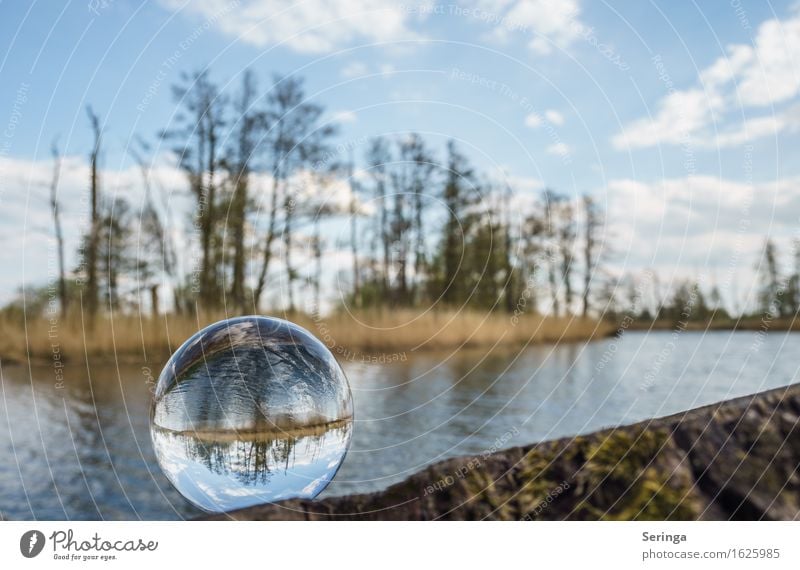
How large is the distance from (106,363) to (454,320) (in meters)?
8.43

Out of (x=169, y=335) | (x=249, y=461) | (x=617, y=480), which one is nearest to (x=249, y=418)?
(x=249, y=461)

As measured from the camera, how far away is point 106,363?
14922 mm

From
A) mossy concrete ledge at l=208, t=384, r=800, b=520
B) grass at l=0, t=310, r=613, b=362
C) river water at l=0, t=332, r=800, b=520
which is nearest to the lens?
mossy concrete ledge at l=208, t=384, r=800, b=520

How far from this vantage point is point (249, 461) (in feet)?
10.6

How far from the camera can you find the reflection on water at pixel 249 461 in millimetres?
3232

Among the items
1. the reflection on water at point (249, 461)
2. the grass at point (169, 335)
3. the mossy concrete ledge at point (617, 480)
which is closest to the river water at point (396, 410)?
the grass at point (169, 335)

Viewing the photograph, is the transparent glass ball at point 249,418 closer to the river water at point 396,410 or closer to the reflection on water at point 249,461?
the reflection on water at point 249,461

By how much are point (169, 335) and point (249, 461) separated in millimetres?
10864

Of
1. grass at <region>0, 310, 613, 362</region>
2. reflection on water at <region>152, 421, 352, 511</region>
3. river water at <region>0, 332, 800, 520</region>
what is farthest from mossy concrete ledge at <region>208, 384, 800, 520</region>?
grass at <region>0, 310, 613, 362</region>

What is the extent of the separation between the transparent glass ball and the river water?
2.11 meters

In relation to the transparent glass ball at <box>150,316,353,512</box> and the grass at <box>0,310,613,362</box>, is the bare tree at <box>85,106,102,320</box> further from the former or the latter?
the transparent glass ball at <box>150,316,353,512</box>

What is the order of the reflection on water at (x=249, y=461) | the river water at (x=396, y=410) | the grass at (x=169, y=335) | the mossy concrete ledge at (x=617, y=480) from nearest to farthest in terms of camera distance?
the mossy concrete ledge at (x=617, y=480)
the reflection on water at (x=249, y=461)
the river water at (x=396, y=410)
the grass at (x=169, y=335)

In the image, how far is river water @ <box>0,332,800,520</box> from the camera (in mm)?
5820

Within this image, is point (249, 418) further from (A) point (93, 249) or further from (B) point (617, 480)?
(A) point (93, 249)
